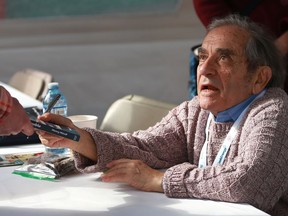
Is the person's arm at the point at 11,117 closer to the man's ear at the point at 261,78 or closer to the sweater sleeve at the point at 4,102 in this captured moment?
the sweater sleeve at the point at 4,102

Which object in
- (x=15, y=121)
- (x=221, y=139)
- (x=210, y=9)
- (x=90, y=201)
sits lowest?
(x=90, y=201)

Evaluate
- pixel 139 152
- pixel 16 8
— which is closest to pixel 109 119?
pixel 139 152

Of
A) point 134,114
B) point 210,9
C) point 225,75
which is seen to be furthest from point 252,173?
point 210,9

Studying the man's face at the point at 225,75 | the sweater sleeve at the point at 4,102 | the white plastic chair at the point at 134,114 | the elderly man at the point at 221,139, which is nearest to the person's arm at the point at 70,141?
the elderly man at the point at 221,139

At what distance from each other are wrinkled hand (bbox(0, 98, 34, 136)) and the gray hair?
0.77m

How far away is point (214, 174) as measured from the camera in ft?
6.60

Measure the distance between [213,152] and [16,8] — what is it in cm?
410

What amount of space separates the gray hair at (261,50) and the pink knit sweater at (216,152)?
8 cm

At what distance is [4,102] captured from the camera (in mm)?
1888

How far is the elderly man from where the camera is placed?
200cm

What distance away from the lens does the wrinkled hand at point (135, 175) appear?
2.08m

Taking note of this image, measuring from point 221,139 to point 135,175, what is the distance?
13.4 inches

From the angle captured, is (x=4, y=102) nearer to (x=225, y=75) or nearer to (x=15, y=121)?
(x=15, y=121)

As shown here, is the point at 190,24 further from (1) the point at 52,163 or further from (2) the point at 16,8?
(1) the point at 52,163
